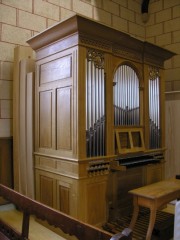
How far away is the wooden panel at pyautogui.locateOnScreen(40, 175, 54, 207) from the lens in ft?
11.0

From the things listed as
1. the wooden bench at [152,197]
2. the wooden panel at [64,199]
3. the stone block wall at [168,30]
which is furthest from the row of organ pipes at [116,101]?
the stone block wall at [168,30]

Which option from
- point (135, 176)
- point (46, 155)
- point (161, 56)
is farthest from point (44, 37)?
point (135, 176)

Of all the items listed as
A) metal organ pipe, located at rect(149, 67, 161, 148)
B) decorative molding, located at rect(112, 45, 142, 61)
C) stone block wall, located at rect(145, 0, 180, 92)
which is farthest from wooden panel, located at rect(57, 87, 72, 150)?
stone block wall, located at rect(145, 0, 180, 92)

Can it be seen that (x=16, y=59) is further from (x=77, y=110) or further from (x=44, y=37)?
(x=77, y=110)

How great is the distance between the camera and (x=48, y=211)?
172 cm

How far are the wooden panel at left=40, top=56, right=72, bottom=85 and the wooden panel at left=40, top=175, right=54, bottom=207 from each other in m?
1.29

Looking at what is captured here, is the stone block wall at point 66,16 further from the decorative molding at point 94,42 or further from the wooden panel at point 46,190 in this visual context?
the decorative molding at point 94,42

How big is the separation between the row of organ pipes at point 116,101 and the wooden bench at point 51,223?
49.4 inches

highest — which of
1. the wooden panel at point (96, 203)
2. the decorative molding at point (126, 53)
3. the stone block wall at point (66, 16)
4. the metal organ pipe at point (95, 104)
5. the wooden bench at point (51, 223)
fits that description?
the stone block wall at point (66, 16)

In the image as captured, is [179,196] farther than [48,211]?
Yes

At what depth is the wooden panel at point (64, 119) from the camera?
10.1 feet

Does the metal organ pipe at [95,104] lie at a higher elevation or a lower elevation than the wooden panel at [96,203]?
higher

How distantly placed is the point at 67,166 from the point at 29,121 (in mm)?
941

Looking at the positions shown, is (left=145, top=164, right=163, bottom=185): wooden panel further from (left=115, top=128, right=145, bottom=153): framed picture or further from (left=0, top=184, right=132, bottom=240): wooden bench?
(left=0, top=184, right=132, bottom=240): wooden bench
